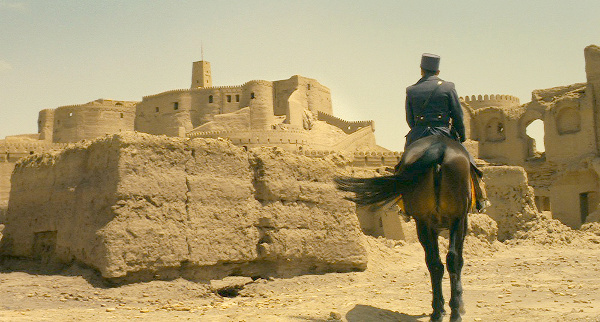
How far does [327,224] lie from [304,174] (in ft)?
2.41

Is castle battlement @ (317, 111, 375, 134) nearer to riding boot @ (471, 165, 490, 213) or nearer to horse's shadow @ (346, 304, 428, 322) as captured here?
riding boot @ (471, 165, 490, 213)

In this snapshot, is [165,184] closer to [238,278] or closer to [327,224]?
[238,278]

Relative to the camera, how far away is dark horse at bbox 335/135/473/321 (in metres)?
5.59

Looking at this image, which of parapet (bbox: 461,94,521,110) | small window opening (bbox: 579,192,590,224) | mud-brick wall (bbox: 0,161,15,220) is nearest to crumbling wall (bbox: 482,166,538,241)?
small window opening (bbox: 579,192,590,224)

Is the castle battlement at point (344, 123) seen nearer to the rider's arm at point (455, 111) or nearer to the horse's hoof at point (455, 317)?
the rider's arm at point (455, 111)

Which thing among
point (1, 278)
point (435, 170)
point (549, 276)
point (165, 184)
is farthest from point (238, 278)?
point (549, 276)

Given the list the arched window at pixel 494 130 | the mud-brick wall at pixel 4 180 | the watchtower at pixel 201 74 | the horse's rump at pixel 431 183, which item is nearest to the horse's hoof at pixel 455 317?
the horse's rump at pixel 431 183

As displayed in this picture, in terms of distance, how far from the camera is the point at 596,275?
345 inches

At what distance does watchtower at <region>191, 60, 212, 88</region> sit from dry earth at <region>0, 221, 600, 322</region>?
4367 centimetres

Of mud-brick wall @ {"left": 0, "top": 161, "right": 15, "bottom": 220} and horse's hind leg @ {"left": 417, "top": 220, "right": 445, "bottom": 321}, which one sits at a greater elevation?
mud-brick wall @ {"left": 0, "top": 161, "right": 15, "bottom": 220}

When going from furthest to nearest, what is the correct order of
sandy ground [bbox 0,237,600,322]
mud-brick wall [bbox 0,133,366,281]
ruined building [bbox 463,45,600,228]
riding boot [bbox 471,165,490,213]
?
ruined building [bbox 463,45,600,228] → mud-brick wall [bbox 0,133,366,281] → riding boot [bbox 471,165,490,213] → sandy ground [bbox 0,237,600,322]

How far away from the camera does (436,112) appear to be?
20.4 feet

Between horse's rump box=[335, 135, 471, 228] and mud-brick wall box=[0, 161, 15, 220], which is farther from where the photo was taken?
mud-brick wall box=[0, 161, 15, 220]

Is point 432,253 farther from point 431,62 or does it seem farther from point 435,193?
point 431,62
